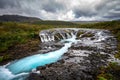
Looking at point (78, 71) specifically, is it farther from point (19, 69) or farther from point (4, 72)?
point (4, 72)

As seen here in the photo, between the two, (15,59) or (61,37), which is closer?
(15,59)

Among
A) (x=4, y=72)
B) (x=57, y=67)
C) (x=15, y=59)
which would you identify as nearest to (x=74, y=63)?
(x=57, y=67)

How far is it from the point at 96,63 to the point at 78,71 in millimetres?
4325

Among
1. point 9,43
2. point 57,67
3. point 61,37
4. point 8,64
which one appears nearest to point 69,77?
point 57,67

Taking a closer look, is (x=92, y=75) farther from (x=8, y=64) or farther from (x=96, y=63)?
(x=8, y=64)

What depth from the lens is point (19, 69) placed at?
23.0 m

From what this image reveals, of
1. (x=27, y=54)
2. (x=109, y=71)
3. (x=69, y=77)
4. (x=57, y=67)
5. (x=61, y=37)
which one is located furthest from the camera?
(x=61, y=37)

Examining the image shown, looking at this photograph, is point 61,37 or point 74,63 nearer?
point 74,63

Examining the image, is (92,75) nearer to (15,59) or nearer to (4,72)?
(4,72)

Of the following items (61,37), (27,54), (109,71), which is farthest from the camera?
(61,37)

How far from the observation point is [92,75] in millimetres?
17703

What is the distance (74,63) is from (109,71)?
5488 mm

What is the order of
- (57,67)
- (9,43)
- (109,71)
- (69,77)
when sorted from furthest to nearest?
1. (9,43)
2. (57,67)
3. (109,71)
4. (69,77)

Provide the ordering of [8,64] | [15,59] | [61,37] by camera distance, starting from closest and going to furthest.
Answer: [8,64], [15,59], [61,37]
